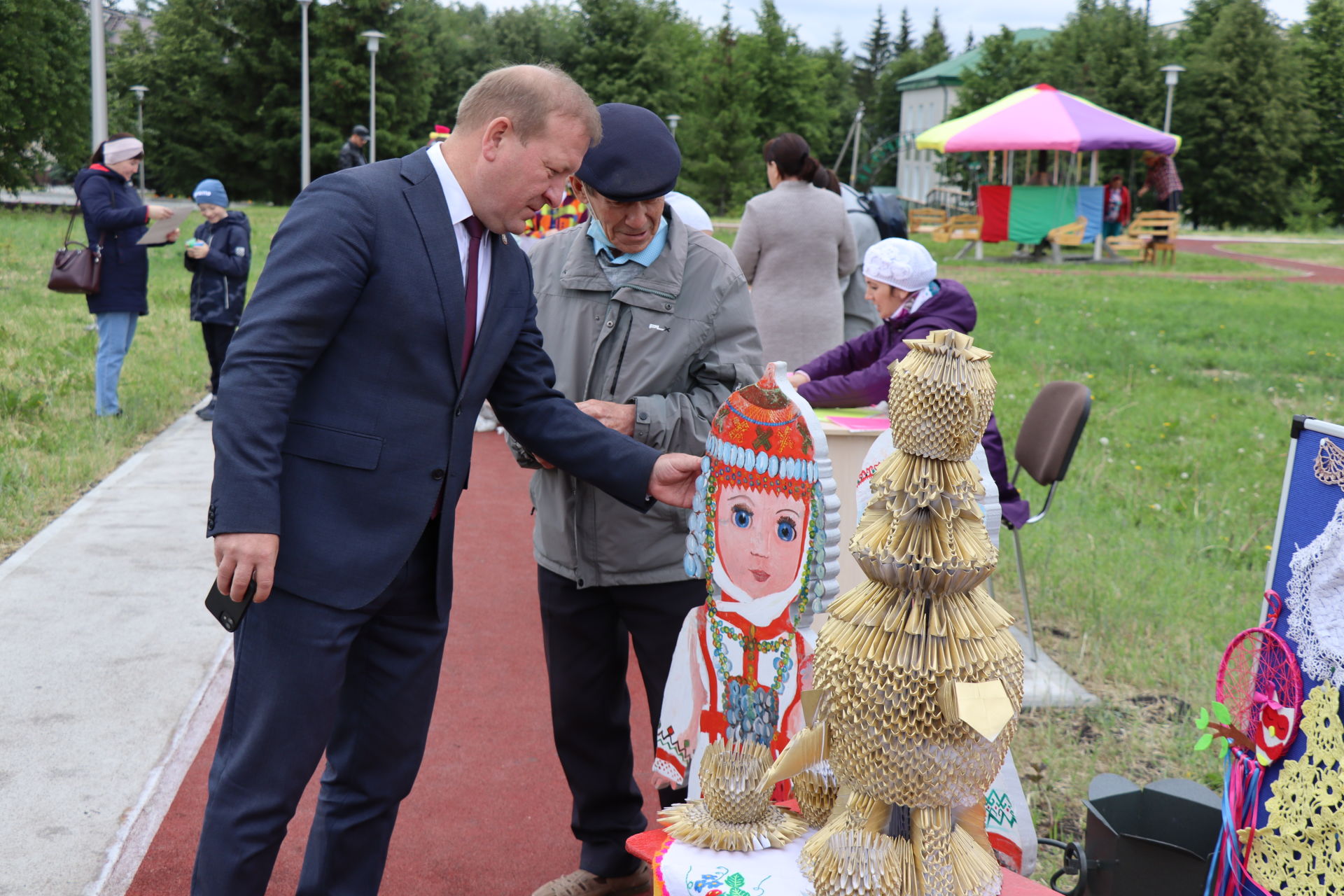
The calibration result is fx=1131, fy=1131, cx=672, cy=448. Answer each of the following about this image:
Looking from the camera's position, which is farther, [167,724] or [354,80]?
[354,80]

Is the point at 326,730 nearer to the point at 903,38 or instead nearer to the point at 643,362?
the point at 643,362

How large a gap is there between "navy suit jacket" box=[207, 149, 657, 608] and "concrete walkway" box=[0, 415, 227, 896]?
1594mm

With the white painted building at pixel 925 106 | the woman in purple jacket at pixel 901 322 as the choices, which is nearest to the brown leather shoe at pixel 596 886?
the woman in purple jacket at pixel 901 322

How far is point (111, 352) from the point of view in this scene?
27.6 feet

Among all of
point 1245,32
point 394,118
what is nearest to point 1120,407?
point 1245,32

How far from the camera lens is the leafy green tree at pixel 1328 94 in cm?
4725

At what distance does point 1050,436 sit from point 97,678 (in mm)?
3956

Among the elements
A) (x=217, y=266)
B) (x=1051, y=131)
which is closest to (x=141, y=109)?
(x=1051, y=131)

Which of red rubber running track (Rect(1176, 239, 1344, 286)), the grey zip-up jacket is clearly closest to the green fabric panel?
red rubber running track (Rect(1176, 239, 1344, 286))

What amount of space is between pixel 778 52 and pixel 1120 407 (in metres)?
47.0

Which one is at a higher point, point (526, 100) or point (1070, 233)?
point (1070, 233)

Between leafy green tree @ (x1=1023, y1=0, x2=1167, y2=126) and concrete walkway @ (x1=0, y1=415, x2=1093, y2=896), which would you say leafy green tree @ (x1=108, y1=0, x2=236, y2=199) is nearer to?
leafy green tree @ (x1=1023, y1=0, x2=1167, y2=126)

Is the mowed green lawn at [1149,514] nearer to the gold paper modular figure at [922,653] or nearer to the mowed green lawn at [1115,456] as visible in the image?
the mowed green lawn at [1115,456]

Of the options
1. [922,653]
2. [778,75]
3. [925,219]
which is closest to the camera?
[922,653]
